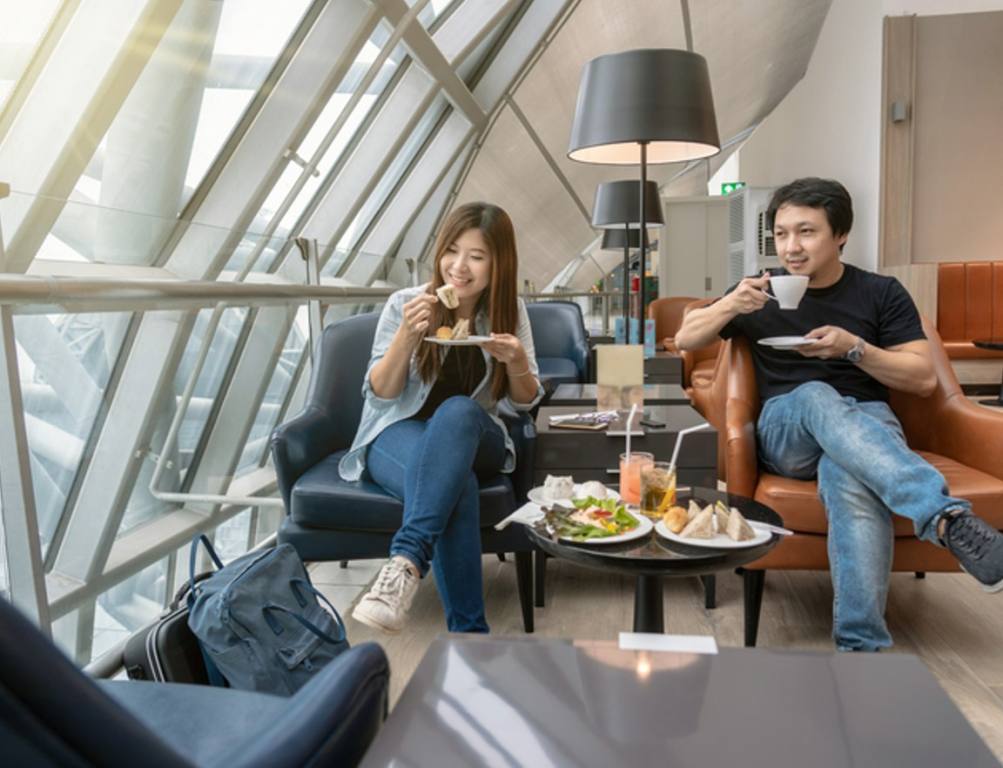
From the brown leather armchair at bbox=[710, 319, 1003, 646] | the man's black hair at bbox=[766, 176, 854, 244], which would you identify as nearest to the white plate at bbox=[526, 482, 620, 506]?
the brown leather armchair at bbox=[710, 319, 1003, 646]

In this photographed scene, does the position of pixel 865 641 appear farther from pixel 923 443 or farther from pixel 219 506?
pixel 219 506

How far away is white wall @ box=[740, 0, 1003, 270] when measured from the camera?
21.8ft

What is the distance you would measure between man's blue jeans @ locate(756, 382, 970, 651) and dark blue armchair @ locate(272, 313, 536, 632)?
76 cm

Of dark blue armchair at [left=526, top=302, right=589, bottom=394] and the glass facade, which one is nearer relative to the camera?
the glass facade

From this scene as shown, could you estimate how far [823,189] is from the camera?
8.12 ft

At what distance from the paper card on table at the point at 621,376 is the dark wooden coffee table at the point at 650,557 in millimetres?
814

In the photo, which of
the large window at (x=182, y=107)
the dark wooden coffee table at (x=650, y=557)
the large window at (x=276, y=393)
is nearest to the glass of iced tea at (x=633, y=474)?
the dark wooden coffee table at (x=650, y=557)

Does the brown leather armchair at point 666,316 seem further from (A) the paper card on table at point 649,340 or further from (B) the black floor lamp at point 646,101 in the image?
(B) the black floor lamp at point 646,101

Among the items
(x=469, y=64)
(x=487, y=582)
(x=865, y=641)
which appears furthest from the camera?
(x=469, y=64)

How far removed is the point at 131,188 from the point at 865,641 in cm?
307

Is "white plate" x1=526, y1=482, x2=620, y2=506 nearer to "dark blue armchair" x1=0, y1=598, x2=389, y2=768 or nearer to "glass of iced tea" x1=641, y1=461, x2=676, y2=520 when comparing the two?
"glass of iced tea" x1=641, y1=461, x2=676, y2=520

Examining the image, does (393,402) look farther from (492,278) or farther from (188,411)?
(188,411)

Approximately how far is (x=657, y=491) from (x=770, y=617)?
0.98 meters

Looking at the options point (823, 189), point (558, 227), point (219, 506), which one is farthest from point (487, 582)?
point (558, 227)
